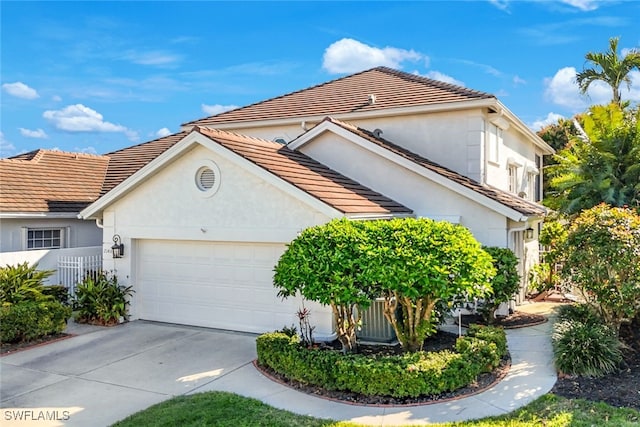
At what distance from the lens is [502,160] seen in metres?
16.0

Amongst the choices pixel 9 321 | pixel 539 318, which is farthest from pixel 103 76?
pixel 539 318

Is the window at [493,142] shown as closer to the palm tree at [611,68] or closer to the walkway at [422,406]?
the walkway at [422,406]

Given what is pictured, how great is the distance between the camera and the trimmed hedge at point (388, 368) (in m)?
7.34

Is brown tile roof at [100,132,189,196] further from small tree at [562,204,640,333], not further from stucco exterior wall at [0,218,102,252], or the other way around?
small tree at [562,204,640,333]

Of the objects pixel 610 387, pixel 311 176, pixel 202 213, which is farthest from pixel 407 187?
pixel 610 387

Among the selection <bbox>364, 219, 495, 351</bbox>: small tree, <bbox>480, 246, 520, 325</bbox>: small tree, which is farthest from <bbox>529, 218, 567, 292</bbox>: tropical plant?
<bbox>364, 219, 495, 351</bbox>: small tree

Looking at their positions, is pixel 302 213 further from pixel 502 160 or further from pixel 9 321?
pixel 502 160

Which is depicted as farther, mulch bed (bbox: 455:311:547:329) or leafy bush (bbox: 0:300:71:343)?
mulch bed (bbox: 455:311:547:329)

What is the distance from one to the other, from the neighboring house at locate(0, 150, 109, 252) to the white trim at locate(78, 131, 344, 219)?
4066mm

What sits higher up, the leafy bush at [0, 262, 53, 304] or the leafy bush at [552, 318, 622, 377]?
the leafy bush at [0, 262, 53, 304]

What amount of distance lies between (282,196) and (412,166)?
400cm

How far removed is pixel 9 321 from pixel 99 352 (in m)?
2.46

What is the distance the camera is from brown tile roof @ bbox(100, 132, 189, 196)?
19.1 metres

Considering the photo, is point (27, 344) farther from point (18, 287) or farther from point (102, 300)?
point (102, 300)
